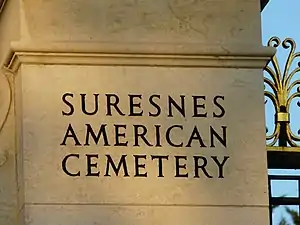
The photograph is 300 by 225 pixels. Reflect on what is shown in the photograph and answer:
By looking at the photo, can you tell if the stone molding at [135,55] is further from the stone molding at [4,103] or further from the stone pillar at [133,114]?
the stone molding at [4,103]

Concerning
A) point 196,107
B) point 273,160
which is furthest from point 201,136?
point 273,160

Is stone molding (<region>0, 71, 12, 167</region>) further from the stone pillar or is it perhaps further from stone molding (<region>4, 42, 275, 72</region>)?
stone molding (<region>4, 42, 275, 72</region>)

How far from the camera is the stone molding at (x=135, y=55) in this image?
810 centimetres

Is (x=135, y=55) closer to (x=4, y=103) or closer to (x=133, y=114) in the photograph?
(x=133, y=114)

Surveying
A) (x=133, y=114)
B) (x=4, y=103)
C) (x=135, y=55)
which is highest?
(x=135, y=55)

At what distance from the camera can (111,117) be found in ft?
26.5

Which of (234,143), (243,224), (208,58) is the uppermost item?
(208,58)

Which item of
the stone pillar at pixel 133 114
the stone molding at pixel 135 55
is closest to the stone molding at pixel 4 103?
the stone pillar at pixel 133 114

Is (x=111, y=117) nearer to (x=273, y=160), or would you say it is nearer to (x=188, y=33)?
(x=188, y=33)

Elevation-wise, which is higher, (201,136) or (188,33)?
(188,33)

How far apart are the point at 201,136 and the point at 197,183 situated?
299 millimetres

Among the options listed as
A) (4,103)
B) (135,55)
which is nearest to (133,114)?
(135,55)

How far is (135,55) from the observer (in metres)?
8.20

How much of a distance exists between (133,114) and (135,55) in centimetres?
38
